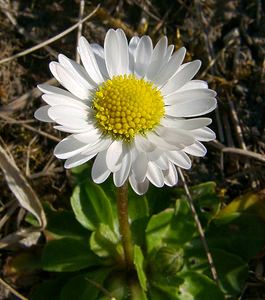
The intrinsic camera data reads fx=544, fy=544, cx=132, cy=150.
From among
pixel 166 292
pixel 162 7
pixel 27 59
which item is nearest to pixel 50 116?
pixel 166 292

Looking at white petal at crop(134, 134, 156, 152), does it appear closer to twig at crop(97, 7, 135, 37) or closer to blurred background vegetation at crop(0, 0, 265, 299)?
blurred background vegetation at crop(0, 0, 265, 299)

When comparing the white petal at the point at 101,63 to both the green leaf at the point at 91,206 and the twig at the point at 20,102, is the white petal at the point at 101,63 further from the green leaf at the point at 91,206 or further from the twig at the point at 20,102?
the twig at the point at 20,102

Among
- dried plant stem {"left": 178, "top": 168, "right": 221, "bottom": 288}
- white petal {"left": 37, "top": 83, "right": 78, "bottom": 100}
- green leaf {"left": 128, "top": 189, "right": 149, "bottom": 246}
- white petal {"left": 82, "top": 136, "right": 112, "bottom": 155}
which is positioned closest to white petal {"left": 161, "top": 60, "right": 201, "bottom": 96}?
white petal {"left": 82, "top": 136, "right": 112, "bottom": 155}

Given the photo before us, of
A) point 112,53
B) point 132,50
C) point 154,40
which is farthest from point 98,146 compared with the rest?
point 154,40

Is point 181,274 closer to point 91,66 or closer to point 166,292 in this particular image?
point 166,292

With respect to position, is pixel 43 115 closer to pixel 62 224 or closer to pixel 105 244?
pixel 105 244

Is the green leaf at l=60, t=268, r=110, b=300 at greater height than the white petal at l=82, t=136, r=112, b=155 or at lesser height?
lesser

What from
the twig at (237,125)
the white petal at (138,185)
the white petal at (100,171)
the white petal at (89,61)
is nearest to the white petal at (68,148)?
the white petal at (100,171)
